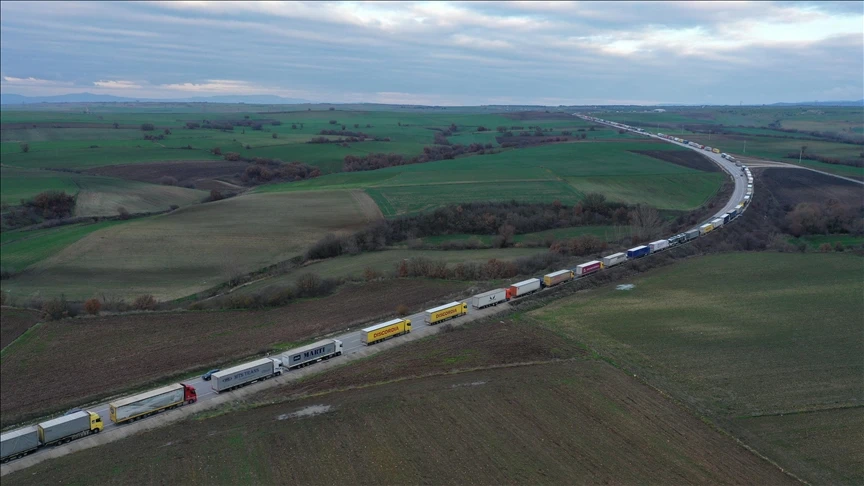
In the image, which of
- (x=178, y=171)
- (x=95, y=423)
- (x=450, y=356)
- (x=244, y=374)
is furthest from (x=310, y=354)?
(x=178, y=171)

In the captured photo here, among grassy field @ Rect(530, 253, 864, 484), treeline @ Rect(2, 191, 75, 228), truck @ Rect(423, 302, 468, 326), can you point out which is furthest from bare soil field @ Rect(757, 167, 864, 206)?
treeline @ Rect(2, 191, 75, 228)

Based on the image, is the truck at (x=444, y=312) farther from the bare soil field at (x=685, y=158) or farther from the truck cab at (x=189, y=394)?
the bare soil field at (x=685, y=158)

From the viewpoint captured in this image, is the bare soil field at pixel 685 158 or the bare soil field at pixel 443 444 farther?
the bare soil field at pixel 685 158

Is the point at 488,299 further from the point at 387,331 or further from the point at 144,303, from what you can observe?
the point at 144,303

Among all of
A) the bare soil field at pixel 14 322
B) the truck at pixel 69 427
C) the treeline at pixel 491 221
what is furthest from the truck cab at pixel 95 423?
the treeline at pixel 491 221

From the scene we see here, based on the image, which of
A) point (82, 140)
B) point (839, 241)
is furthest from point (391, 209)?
point (82, 140)
